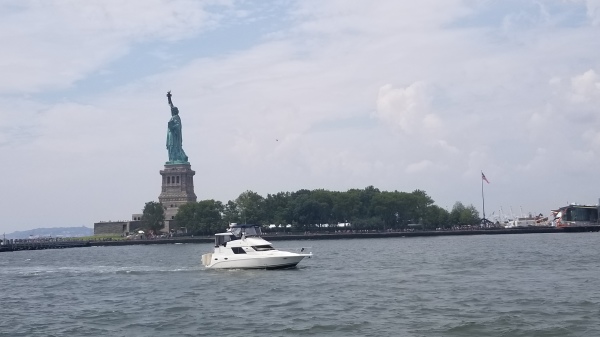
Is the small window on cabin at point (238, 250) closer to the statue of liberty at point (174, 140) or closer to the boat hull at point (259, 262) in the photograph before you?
the boat hull at point (259, 262)

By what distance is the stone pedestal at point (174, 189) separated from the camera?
598 feet

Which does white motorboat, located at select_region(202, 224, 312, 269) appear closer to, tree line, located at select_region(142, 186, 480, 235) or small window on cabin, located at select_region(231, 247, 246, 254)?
small window on cabin, located at select_region(231, 247, 246, 254)

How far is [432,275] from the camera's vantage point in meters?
54.7

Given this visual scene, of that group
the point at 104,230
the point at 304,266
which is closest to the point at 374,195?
the point at 104,230

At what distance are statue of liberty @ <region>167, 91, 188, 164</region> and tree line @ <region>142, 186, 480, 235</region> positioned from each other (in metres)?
12.9

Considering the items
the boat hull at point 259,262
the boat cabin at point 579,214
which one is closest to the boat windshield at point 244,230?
the boat hull at point 259,262

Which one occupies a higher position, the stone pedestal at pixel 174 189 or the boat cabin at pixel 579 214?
the stone pedestal at pixel 174 189

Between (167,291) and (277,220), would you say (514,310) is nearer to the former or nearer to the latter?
(167,291)

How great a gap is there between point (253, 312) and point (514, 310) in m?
11.7

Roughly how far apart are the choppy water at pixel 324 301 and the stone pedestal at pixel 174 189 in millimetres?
116602

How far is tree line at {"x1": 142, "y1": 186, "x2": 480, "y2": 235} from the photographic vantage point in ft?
568

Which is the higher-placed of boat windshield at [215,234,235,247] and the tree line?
the tree line

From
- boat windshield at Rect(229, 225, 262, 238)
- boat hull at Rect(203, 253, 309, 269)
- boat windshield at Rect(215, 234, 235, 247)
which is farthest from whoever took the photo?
boat windshield at Rect(229, 225, 262, 238)

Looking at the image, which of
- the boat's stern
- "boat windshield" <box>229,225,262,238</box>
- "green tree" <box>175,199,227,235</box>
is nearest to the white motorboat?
the boat's stern
